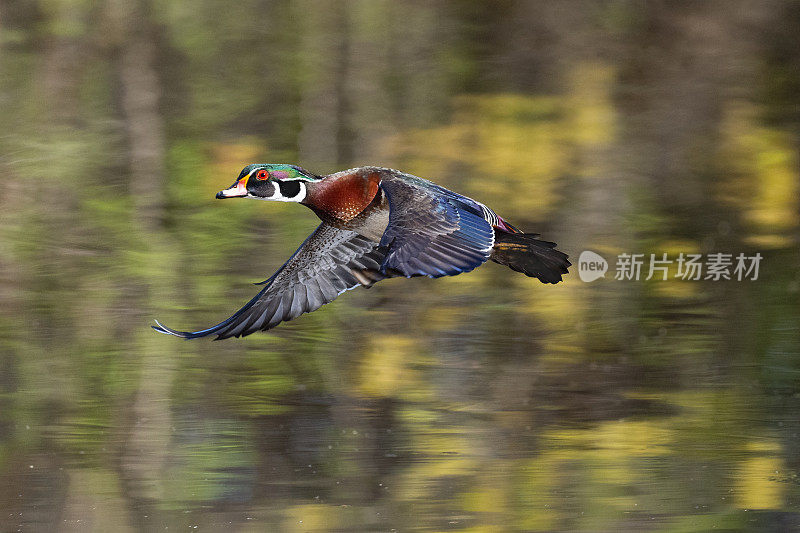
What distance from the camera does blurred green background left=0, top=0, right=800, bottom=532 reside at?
10.6 feet

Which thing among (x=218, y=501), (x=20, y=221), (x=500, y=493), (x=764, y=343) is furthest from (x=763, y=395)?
(x=20, y=221)

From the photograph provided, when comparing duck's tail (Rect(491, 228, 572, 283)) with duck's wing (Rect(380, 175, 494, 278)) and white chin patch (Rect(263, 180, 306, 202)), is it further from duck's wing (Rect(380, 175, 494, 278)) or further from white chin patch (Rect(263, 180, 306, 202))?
white chin patch (Rect(263, 180, 306, 202))

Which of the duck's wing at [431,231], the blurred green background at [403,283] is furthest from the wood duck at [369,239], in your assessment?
the blurred green background at [403,283]

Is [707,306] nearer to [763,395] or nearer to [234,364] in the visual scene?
[763,395]

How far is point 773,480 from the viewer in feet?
10.8

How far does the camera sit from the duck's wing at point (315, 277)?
1.74 meters

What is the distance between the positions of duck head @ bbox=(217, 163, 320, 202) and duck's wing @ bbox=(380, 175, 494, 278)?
0.13m

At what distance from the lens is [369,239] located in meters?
1.79

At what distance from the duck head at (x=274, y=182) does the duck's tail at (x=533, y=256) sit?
1.13ft

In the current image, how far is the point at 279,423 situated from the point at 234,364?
0.85ft

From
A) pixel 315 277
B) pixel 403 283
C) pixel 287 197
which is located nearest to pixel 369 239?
pixel 315 277

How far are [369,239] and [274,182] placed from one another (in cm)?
26

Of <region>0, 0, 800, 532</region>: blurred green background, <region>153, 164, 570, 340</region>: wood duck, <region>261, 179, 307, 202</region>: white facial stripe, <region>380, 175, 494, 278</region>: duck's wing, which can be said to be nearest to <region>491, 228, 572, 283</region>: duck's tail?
<region>153, 164, 570, 340</region>: wood duck

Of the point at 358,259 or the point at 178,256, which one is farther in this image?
the point at 178,256
